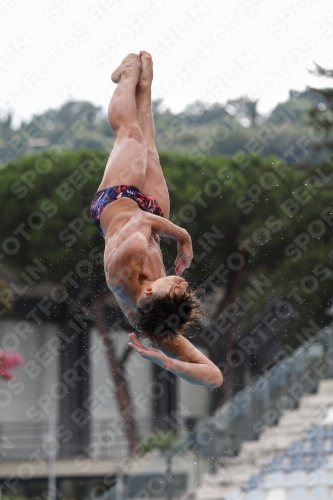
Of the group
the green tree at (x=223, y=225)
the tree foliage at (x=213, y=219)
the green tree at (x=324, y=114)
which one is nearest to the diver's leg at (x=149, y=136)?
the green tree at (x=324, y=114)

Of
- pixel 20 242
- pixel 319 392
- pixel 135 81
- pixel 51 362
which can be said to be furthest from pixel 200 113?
pixel 135 81

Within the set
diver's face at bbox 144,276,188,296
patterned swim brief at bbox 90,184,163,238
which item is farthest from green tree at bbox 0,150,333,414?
diver's face at bbox 144,276,188,296

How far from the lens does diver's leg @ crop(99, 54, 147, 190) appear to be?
27.6 ft

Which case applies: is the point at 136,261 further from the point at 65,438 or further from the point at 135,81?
the point at 65,438

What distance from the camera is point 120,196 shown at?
8.24m

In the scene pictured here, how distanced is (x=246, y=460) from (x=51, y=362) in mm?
13910

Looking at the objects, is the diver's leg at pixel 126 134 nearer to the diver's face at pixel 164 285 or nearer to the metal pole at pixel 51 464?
the diver's face at pixel 164 285

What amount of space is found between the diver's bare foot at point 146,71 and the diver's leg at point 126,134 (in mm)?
43

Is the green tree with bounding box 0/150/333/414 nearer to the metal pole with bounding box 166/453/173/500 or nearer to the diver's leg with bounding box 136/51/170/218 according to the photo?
the metal pole with bounding box 166/453/173/500

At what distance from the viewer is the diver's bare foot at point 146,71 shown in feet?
29.5

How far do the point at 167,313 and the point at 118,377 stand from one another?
20.1 metres

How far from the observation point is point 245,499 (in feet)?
47.7

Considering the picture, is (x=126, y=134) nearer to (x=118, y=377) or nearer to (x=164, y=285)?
(x=164, y=285)

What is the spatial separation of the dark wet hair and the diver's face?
0.02 m
